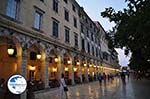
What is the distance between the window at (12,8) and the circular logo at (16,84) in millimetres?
12990

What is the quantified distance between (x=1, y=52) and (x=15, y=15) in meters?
5.43

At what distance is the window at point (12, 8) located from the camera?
59.4 ft

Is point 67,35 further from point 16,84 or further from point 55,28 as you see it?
point 16,84

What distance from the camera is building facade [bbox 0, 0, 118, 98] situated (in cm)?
1867

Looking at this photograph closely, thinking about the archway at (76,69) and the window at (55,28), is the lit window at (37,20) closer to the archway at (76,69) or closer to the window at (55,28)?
the window at (55,28)

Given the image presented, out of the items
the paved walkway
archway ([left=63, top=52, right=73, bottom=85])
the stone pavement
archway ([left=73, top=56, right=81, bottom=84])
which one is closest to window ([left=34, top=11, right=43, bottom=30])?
the stone pavement

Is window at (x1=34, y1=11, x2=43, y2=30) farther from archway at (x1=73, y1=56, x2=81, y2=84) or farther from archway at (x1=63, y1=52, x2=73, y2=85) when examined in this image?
archway at (x1=73, y1=56, x2=81, y2=84)

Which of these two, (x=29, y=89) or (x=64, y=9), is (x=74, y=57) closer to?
(x=64, y=9)

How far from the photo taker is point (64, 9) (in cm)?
3089

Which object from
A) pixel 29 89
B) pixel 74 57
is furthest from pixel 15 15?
pixel 74 57

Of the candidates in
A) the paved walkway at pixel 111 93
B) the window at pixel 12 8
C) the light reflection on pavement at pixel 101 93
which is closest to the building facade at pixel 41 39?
the window at pixel 12 8

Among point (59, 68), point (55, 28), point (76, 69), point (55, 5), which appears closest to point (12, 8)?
point (55, 28)

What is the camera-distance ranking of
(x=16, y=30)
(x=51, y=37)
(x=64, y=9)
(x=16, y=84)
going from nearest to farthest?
(x=16, y=84)
(x=16, y=30)
(x=51, y=37)
(x=64, y=9)

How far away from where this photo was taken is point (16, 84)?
5812mm
